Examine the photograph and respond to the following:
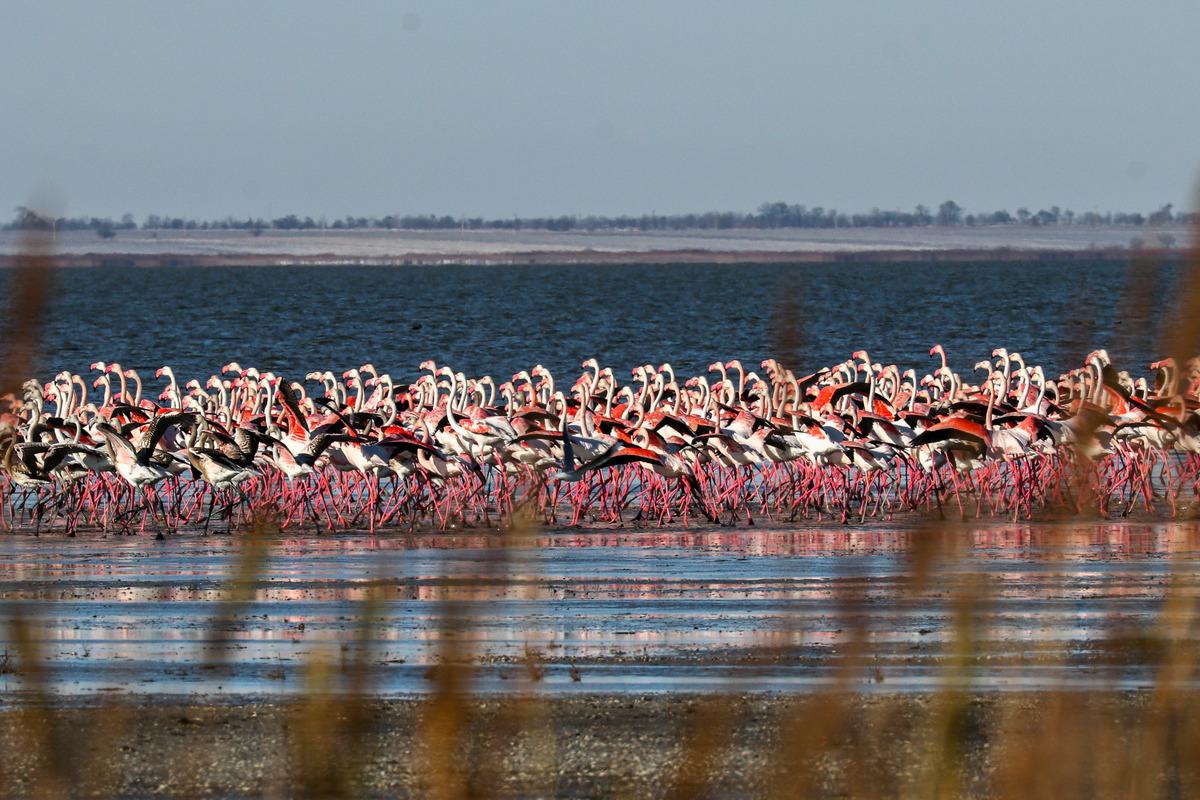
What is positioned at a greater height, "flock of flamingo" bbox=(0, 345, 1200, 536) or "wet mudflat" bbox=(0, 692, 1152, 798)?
"wet mudflat" bbox=(0, 692, 1152, 798)

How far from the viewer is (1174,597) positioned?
395 centimetres

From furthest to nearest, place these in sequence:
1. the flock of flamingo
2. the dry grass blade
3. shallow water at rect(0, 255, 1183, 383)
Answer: shallow water at rect(0, 255, 1183, 383)
the flock of flamingo
the dry grass blade

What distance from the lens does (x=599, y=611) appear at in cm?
1309

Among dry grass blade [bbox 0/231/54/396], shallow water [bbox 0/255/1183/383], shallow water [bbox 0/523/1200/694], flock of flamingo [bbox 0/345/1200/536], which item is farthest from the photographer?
shallow water [bbox 0/255/1183/383]

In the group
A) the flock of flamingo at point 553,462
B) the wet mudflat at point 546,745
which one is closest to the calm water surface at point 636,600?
the wet mudflat at point 546,745

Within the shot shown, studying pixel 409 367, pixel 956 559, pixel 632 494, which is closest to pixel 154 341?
pixel 409 367

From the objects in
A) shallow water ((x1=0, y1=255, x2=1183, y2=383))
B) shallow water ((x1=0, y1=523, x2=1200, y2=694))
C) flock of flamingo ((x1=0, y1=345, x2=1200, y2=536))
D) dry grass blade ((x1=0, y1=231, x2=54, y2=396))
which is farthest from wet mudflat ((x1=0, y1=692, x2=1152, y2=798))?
shallow water ((x1=0, y1=255, x2=1183, y2=383))

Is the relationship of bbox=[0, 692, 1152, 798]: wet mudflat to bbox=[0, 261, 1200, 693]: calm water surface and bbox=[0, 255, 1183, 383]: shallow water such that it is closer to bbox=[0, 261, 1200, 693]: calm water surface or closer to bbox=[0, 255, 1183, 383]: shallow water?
bbox=[0, 261, 1200, 693]: calm water surface

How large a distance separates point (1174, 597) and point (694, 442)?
17.2 meters

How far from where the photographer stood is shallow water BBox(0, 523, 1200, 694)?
10.1 meters

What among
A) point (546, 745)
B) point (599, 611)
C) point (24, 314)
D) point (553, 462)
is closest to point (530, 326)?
point (553, 462)

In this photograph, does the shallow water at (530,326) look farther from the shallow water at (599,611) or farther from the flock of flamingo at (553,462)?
the shallow water at (599,611)

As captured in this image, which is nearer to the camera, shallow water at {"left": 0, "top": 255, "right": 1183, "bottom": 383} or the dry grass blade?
the dry grass blade

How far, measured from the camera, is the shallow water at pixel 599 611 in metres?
10.1
